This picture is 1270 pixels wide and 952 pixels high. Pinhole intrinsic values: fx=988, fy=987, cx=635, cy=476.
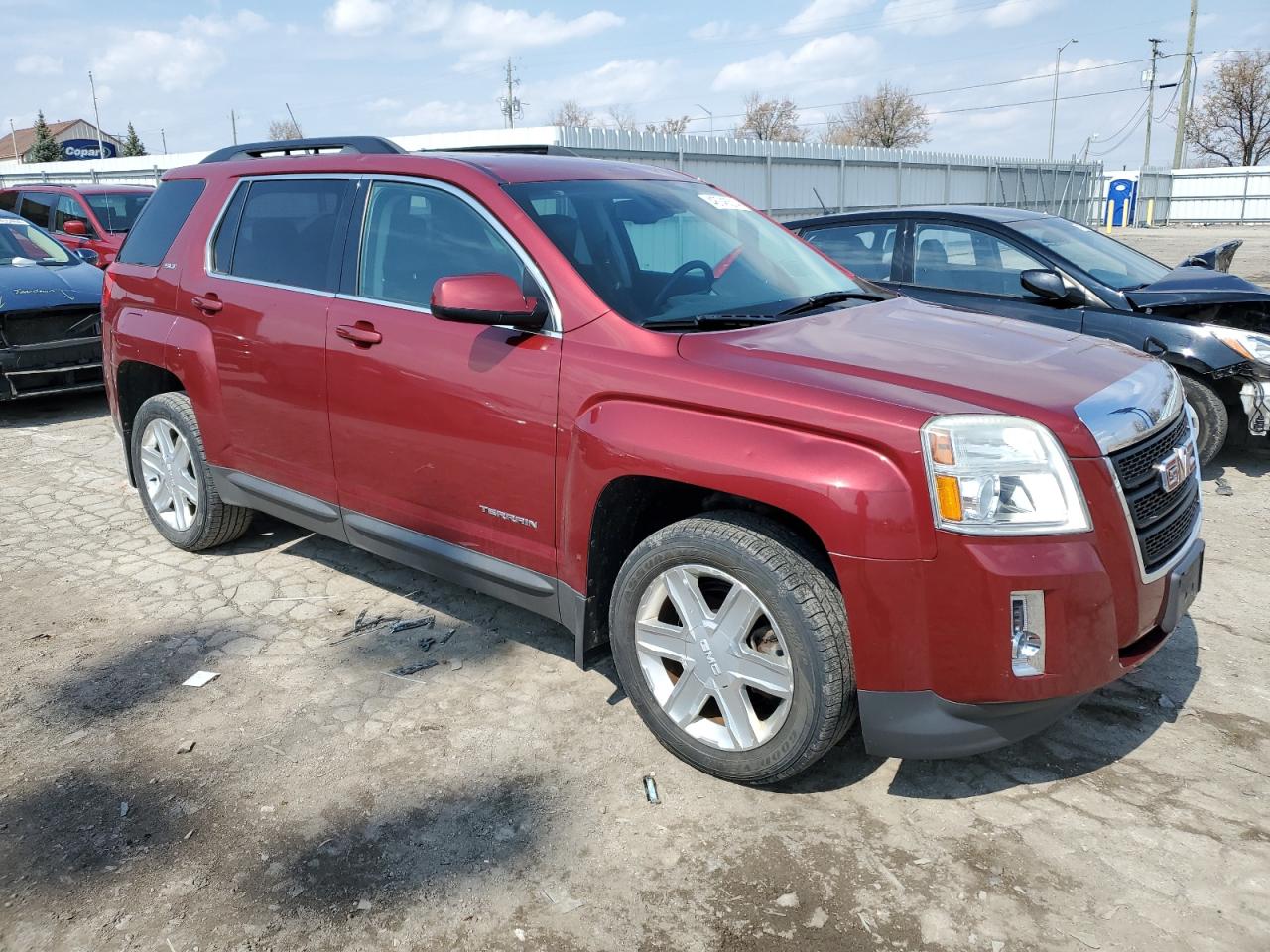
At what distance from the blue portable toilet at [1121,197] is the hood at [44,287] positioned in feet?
131

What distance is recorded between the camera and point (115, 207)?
13.3 metres

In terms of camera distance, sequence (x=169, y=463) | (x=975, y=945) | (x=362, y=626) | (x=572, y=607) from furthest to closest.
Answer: (x=169, y=463), (x=362, y=626), (x=572, y=607), (x=975, y=945)

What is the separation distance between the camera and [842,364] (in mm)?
2822

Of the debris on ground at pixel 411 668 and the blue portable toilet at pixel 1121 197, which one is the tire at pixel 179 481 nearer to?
the debris on ground at pixel 411 668

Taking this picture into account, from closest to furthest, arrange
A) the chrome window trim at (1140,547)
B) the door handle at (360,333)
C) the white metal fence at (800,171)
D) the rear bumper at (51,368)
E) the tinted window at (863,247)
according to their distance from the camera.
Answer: the chrome window trim at (1140,547), the door handle at (360,333), the tinted window at (863,247), the rear bumper at (51,368), the white metal fence at (800,171)

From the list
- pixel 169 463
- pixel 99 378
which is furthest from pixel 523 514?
pixel 99 378

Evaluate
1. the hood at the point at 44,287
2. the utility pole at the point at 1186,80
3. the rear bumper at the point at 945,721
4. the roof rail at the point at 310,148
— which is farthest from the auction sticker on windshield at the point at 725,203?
the utility pole at the point at 1186,80

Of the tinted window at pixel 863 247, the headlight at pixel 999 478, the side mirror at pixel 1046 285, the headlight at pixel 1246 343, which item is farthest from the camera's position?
the tinted window at pixel 863 247

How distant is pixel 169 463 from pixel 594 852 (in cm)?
337

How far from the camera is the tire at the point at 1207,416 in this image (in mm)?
6035

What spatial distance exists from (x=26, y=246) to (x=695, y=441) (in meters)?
8.86

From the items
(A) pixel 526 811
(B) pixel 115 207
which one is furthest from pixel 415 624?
(B) pixel 115 207

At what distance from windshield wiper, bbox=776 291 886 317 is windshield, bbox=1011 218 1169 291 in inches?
114

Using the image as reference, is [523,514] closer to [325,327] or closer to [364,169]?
[325,327]
